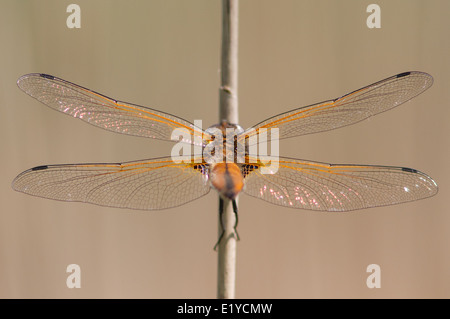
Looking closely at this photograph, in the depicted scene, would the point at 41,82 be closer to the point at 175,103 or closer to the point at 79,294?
the point at 175,103

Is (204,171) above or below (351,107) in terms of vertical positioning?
below

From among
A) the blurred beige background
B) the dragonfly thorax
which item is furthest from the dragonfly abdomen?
the blurred beige background

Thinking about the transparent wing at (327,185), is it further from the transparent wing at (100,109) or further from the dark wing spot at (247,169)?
the transparent wing at (100,109)

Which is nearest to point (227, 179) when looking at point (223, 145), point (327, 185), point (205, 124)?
point (223, 145)

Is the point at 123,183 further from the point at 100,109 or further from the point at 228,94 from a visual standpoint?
the point at 228,94

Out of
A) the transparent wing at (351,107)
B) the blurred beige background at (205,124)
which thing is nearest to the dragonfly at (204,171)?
the transparent wing at (351,107)
